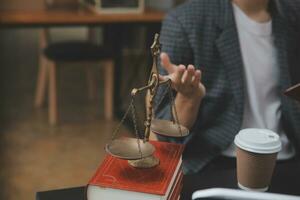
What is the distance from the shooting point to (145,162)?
2.31 ft

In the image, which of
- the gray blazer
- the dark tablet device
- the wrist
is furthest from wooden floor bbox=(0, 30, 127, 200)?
the dark tablet device

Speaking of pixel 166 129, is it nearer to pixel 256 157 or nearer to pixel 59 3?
pixel 256 157

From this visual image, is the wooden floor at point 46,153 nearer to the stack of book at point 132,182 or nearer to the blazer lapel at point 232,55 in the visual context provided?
the blazer lapel at point 232,55

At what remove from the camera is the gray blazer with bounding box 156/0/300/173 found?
115 cm

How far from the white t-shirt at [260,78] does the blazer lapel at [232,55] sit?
1.3 inches

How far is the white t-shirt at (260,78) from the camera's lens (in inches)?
46.6

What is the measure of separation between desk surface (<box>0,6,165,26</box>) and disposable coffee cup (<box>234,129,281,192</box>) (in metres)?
2.10

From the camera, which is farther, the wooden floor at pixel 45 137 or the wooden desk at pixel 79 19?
the wooden desk at pixel 79 19

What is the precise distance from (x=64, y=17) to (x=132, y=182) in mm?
2251

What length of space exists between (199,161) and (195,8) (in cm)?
38

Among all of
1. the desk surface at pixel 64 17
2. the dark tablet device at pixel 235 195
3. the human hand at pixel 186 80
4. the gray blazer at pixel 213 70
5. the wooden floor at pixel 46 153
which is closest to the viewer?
the dark tablet device at pixel 235 195

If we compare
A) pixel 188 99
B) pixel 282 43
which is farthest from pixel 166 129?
pixel 282 43

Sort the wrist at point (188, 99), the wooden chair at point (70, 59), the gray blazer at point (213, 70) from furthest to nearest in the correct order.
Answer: the wooden chair at point (70, 59), the gray blazer at point (213, 70), the wrist at point (188, 99)

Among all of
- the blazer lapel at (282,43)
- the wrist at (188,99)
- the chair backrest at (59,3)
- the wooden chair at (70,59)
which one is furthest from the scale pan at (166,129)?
the chair backrest at (59,3)
